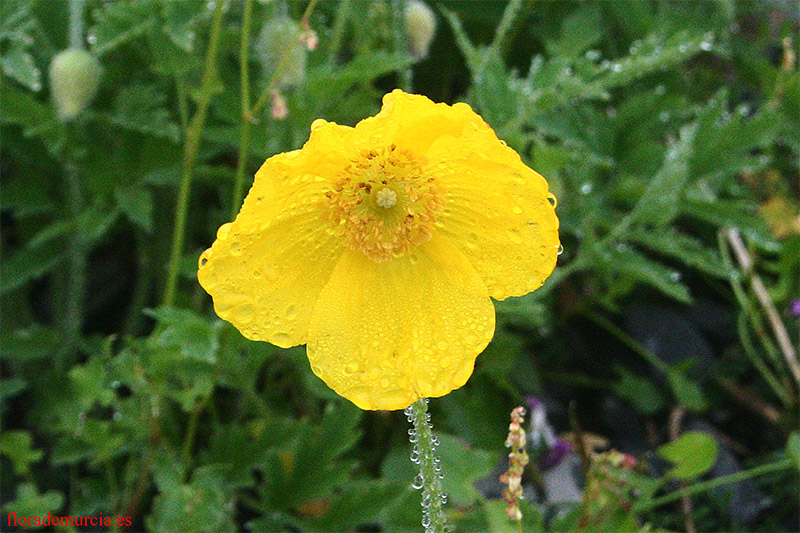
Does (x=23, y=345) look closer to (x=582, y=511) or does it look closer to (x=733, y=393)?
(x=582, y=511)

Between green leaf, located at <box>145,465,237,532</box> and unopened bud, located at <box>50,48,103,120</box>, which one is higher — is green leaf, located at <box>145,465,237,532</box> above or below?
below

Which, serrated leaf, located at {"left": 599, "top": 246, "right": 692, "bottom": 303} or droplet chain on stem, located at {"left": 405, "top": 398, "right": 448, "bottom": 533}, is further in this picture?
serrated leaf, located at {"left": 599, "top": 246, "right": 692, "bottom": 303}

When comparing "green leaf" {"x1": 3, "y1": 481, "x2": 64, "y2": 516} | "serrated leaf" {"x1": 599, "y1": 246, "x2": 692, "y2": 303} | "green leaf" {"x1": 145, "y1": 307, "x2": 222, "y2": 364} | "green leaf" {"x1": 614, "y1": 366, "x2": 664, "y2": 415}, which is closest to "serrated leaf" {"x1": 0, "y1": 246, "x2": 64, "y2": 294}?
"green leaf" {"x1": 3, "y1": 481, "x2": 64, "y2": 516}

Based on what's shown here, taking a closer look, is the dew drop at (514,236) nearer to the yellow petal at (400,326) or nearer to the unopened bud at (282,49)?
the yellow petal at (400,326)

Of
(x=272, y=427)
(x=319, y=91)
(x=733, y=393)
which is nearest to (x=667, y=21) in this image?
(x=733, y=393)

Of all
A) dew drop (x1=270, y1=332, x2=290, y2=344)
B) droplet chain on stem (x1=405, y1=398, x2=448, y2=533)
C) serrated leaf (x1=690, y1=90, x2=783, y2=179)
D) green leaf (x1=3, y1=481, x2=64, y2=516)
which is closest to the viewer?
droplet chain on stem (x1=405, y1=398, x2=448, y2=533)

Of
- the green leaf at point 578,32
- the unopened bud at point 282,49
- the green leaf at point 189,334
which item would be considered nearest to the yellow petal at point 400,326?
the green leaf at point 189,334

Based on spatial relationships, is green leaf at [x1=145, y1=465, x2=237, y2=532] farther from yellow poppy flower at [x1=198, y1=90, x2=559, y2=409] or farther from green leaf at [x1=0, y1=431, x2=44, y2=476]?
yellow poppy flower at [x1=198, y1=90, x2=559, y2=409]

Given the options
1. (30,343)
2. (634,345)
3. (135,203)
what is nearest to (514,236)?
(135,203)
